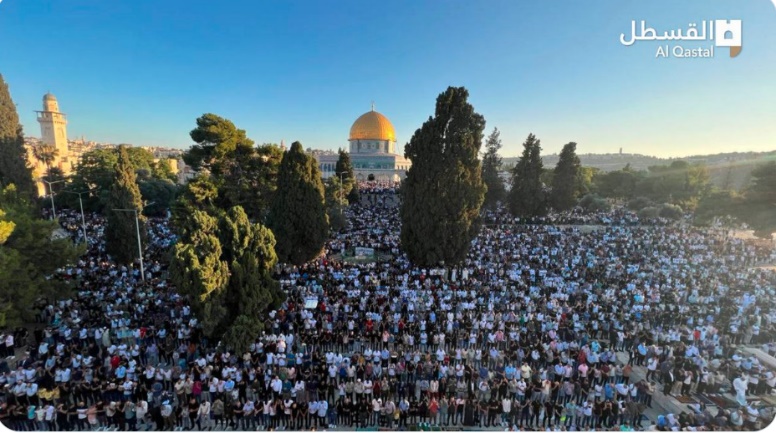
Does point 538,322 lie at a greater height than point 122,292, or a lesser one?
lesser

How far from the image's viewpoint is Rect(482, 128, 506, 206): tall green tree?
3525 centimetres

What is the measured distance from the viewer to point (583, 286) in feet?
49.6

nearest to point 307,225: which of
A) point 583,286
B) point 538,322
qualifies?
point 538,322

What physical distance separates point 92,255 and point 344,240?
13164 mm

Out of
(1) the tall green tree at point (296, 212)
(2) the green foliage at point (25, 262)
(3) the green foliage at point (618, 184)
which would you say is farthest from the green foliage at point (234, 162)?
(3) the green foliage at point (618, 184)

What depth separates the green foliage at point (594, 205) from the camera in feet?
122

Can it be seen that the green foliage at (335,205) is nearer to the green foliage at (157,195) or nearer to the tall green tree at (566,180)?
the green foliage at (157,195)

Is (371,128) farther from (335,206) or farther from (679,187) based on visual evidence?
(679,187)

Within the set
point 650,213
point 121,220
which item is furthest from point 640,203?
point 121,220

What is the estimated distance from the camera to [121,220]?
58.0 feet

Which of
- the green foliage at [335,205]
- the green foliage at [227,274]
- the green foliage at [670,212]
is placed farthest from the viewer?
the green foliage at [670,212]

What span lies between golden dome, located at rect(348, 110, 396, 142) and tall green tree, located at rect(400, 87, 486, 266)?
171 ft

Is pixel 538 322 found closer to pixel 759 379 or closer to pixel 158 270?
pixel 759 379

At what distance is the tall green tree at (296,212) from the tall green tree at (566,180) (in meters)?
24.3
